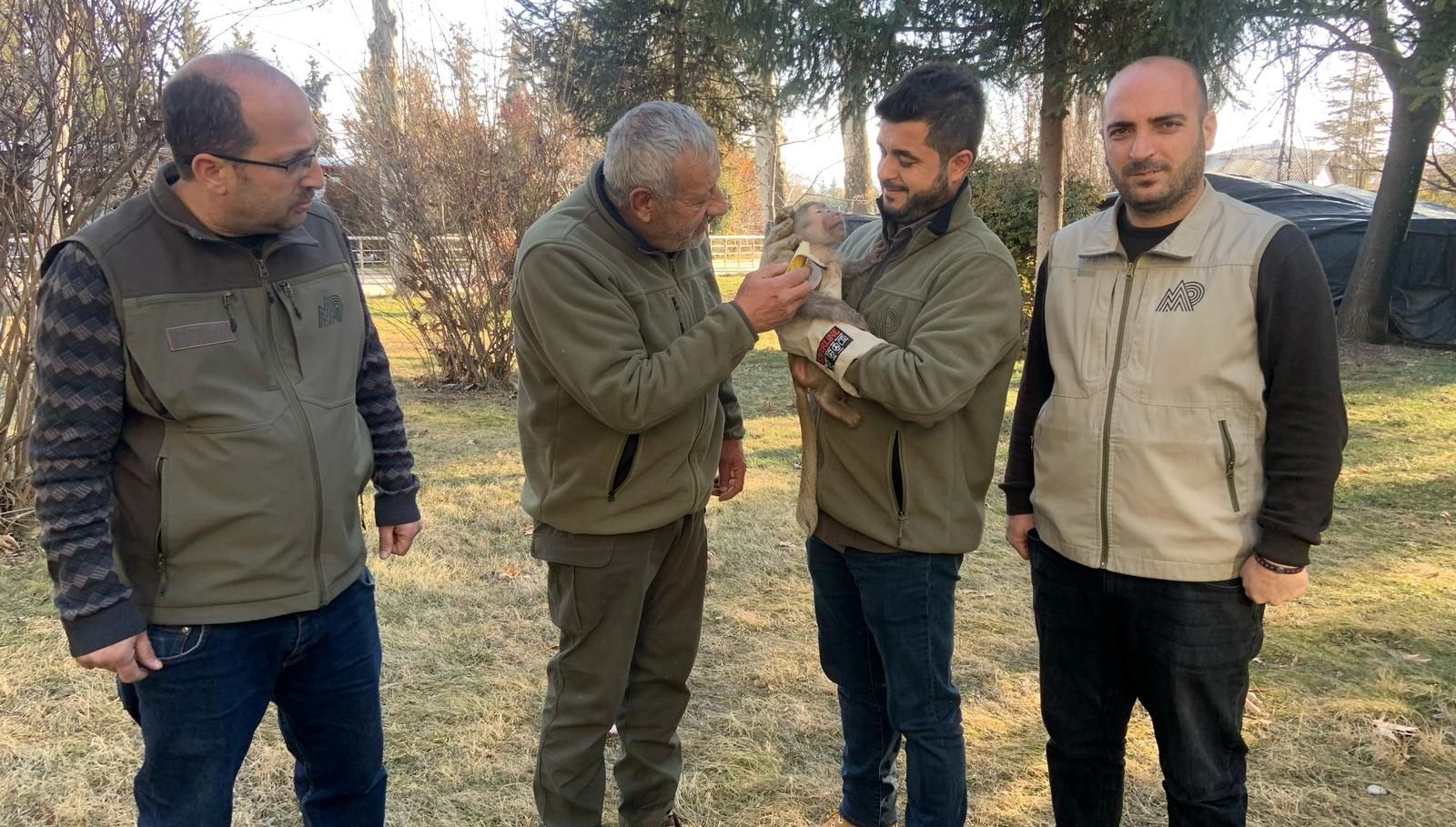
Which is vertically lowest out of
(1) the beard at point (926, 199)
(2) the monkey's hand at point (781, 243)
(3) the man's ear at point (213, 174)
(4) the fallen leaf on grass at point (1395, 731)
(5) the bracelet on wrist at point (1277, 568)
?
(4) the fallen leaf on grass at point (1395, 731)

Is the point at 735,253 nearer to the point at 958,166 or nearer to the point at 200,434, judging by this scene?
the point at 958,166

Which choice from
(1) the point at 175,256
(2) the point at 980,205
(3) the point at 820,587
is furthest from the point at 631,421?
(2) the point at 980,205

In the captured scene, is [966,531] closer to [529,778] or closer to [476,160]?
[529,778]

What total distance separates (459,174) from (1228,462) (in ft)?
24.6

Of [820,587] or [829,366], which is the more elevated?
[829,366]

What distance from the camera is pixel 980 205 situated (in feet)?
35.6

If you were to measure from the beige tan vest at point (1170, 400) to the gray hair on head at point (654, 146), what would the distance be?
95 centimetres

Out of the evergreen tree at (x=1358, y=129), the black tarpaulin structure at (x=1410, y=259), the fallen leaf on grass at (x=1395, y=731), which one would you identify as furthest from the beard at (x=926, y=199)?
the evergreen tree at (x=1358, y=129)

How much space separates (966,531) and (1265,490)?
0.63 metres

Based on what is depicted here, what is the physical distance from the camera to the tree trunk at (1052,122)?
7.55 m

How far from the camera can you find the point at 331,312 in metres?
1.93

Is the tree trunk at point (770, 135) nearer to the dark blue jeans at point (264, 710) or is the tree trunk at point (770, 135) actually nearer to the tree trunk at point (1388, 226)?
the tree trunk at point (1388, 226)

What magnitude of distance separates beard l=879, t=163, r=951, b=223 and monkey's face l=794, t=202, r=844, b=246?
0.15 metres

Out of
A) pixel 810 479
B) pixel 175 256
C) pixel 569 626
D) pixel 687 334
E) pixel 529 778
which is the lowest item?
pixel 529 778
